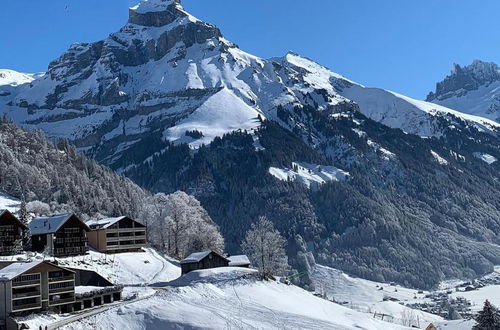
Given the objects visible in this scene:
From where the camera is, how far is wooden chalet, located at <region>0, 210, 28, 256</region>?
356 feet

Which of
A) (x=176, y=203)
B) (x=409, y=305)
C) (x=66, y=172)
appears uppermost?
(x=66, y=172)

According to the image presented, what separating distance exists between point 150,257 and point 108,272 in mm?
18764

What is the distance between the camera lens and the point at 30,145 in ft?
614

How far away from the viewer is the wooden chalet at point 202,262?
116 m

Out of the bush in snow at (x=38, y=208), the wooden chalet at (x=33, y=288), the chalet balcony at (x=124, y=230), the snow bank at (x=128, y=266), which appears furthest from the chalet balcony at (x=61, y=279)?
the bush in snow at (x=38, y=208)

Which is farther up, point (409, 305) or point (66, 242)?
point (66, 242)

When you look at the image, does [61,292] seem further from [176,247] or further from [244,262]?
[176,247]

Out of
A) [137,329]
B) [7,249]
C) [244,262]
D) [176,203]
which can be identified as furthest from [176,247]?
[137,329]

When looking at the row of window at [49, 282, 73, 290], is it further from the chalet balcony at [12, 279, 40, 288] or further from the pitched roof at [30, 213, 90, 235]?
the pitched roof at [30, 213, 90, 235]

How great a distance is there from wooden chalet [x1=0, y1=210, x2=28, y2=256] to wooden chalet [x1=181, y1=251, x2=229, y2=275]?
2755 cm

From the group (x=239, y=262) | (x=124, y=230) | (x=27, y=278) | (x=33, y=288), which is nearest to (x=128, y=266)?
(x=124, y=230)

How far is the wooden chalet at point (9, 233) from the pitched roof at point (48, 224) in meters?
4.92

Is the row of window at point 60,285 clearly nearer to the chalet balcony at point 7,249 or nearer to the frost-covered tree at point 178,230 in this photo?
the chalet balcony at point 7,249

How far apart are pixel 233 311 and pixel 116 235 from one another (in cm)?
5483
